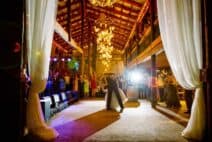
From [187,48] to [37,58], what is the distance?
9.14ft

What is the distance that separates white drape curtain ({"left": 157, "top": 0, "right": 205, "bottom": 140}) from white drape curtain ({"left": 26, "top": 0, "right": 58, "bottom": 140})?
2413mm

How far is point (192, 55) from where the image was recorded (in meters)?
5.27

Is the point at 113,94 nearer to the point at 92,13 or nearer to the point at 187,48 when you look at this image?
the point at 187,48

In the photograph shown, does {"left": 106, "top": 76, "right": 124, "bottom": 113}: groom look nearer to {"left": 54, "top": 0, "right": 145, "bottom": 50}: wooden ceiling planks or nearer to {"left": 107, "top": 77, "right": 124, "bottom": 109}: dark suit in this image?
{"left": 107, "top": 77, "right": 124, "bottom": 109}: dark suit

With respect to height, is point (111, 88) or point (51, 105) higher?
point (111, 88)

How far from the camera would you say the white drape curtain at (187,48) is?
506cm

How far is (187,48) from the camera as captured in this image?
17.6ft

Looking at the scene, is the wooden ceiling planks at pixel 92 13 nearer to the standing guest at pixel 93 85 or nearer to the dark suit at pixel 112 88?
the dark suit at pixel 112 88

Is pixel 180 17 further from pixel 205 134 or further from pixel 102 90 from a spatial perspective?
pixel 102 90

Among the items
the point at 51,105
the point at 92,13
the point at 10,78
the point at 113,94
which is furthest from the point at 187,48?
the point at 92,13

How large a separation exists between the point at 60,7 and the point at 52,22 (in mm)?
9977

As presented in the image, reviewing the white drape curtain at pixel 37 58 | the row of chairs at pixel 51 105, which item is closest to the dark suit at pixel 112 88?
the row of chairs at pixel 51 105

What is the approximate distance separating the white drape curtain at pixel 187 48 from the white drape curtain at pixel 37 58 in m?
2.41

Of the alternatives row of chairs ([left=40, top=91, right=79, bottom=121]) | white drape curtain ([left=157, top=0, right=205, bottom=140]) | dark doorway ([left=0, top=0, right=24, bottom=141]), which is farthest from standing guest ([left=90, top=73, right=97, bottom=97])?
dark doorway ([left=0, top=0, right=24, bottom=141])
